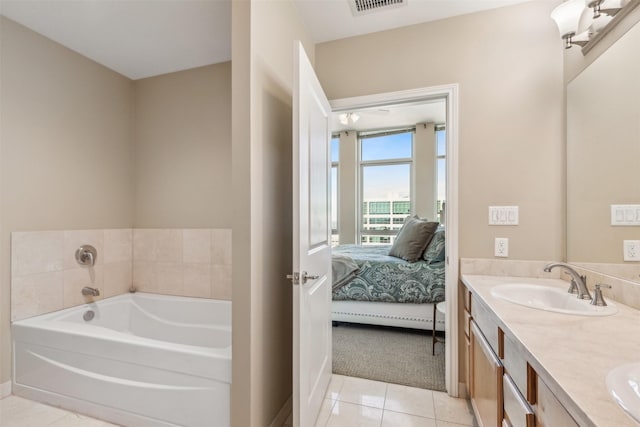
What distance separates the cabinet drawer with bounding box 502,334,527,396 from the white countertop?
0.22 ft

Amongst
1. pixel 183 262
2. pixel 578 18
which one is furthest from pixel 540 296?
pixel 183 262

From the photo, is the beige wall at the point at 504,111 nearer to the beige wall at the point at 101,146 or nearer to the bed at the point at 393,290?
the bed at the point at 393,290

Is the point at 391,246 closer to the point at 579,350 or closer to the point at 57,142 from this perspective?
the point at 579,350

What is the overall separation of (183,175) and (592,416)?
279 cm

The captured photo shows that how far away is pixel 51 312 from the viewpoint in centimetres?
211

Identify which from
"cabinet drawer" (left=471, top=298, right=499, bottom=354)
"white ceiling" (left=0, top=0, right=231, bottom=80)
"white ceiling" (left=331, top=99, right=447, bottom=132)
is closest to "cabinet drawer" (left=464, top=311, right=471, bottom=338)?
"cabinet drawer" (left=471, top=298, right=499, bottom=354)

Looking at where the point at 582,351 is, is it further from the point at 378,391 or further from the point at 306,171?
the point at 378,391

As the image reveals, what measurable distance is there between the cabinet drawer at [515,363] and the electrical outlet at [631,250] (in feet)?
2.39

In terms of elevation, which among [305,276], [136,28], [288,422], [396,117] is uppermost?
[396,117]

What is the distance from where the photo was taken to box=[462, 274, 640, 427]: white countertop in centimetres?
57

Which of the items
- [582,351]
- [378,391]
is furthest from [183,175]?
[582,351]

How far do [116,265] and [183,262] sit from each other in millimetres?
606

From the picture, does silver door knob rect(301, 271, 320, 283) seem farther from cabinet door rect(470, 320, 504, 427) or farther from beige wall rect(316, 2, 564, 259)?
beige wall rect(316, 2, 564, 259)

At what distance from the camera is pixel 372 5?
1.83 metres
